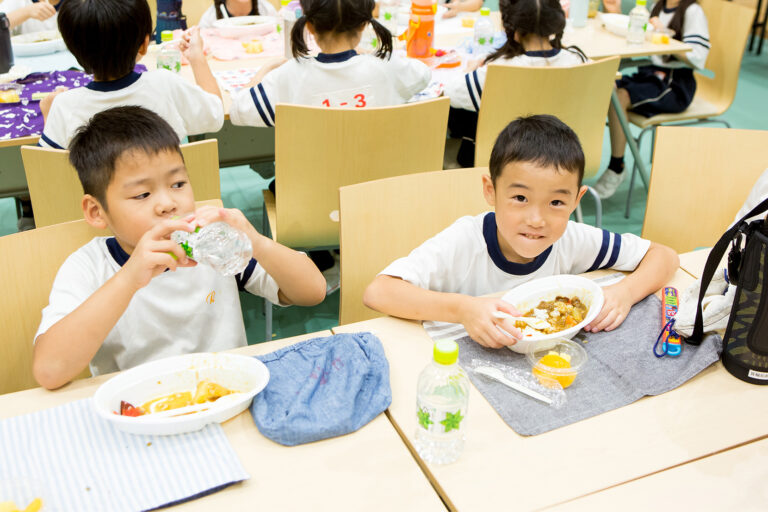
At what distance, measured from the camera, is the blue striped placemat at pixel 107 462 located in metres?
0.91

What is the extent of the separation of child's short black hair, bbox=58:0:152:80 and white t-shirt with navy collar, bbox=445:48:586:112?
3.79ft

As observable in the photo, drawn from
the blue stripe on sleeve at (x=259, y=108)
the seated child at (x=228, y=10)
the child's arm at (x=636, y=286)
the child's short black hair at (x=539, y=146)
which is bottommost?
the child's arm at (x=636, y=286)

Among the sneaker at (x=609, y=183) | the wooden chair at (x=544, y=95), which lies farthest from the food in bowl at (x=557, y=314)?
the sneaker at (x=609, y=183)

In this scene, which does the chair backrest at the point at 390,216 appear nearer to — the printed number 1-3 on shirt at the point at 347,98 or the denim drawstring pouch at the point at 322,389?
the denim drawstring pouch at the point at 322,389

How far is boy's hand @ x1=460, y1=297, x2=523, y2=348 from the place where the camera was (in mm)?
1202

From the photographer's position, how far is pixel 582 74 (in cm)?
234

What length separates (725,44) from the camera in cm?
331

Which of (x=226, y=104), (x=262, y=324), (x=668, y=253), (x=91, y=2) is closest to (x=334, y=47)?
(x=226, y=104)

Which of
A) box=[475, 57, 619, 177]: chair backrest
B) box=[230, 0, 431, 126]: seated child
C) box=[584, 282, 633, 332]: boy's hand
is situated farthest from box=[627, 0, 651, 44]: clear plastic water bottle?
box=[584, 282, 633, 332]: boy's hand

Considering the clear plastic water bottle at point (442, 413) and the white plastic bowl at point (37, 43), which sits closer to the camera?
the clear plastic water bottle at point (442, 413)

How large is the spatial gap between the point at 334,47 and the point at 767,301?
167 cm

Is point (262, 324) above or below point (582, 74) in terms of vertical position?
below

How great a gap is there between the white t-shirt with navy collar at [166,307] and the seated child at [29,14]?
2.02 m

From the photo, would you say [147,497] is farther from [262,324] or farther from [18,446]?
[262,324]
